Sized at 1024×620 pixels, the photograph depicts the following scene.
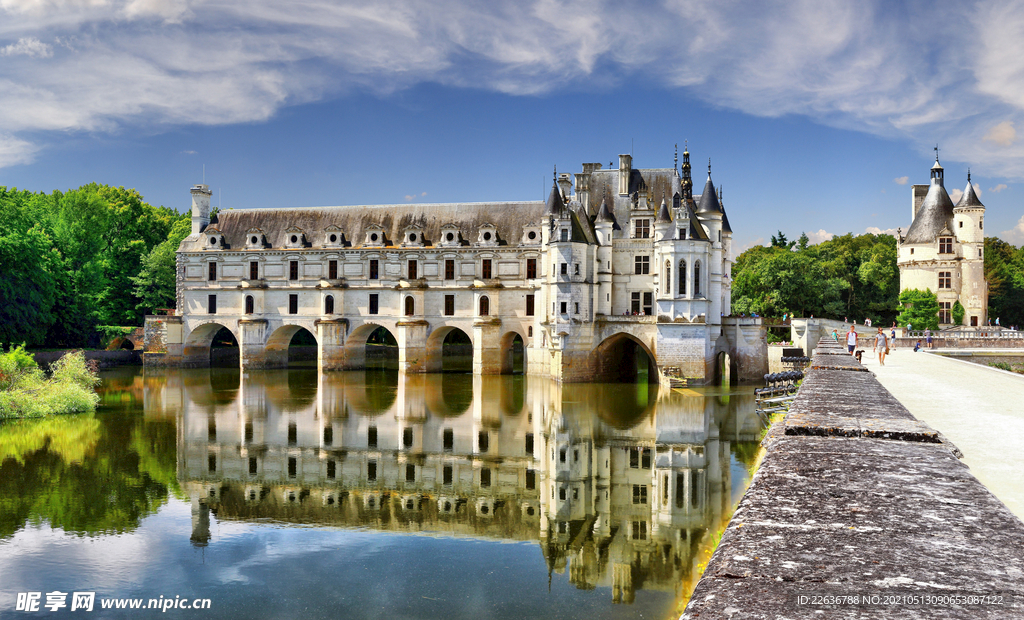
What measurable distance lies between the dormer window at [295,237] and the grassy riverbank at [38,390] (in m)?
16.7

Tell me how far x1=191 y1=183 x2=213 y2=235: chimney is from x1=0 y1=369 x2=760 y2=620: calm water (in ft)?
64.4

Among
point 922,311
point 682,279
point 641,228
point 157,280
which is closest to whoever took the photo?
point 682,279

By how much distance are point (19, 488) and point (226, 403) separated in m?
14.0

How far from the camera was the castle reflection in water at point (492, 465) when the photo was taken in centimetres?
1430

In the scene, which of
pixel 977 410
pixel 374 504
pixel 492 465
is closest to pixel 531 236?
pixel 492 465

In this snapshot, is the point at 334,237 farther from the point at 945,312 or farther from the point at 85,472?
the point at 945,312

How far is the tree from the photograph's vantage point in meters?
45.5

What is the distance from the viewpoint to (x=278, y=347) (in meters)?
45.0

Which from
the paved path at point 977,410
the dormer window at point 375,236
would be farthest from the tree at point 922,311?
the dormer window at point 375,236

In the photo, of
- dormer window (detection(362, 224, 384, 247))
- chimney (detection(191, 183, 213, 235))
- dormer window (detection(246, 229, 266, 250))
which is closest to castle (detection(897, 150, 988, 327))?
dormer window (detection(362, 224, 384, 247))

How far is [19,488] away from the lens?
16750mm

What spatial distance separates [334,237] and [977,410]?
38015mm

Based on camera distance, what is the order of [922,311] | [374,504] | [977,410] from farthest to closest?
[922,311], [374,504], [977,410]

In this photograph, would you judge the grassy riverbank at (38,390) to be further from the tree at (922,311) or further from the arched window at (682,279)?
the tree at (922,311)
